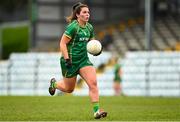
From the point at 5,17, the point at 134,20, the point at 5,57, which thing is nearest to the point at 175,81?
the point at 134,20

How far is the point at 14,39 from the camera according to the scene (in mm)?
69438

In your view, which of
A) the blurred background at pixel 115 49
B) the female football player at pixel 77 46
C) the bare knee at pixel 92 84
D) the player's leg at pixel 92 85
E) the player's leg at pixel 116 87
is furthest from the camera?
the blurred background at pixel 115 49

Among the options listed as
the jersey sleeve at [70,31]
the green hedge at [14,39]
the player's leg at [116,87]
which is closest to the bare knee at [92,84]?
the jersey sleeve at [70,31]

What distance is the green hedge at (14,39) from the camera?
2621 inches

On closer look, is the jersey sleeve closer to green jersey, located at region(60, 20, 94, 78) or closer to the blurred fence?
green jersey, located at region(60, 20, 94, 78)

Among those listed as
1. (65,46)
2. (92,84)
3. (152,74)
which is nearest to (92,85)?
(92,84)

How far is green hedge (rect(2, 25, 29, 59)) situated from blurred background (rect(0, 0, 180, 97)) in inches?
739

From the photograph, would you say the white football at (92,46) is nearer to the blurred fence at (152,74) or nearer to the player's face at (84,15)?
the player's face at (84,15)

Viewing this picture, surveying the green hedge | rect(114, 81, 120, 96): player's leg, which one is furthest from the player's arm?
the green hedge

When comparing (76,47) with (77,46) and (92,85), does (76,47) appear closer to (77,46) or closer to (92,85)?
(77,46)

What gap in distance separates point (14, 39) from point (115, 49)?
1067 inches

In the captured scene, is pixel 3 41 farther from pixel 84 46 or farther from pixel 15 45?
pixel 84 46

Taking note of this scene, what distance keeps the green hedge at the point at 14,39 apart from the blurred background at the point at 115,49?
1878 centimetres

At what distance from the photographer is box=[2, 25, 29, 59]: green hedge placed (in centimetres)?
6656
